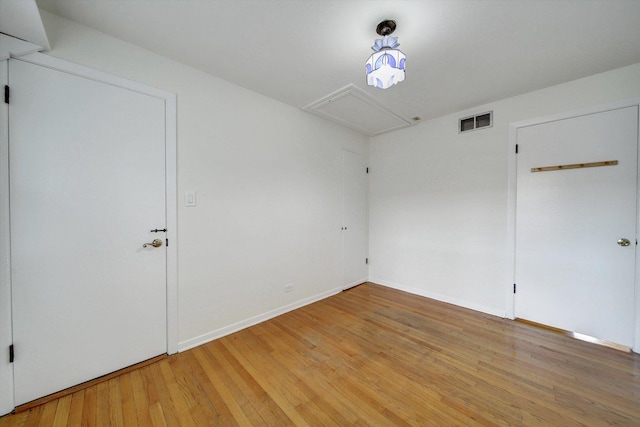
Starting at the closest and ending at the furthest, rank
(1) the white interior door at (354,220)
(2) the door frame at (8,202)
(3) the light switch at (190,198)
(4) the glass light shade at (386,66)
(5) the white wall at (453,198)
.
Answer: (2) the door frame at (8,202) < (4) the glass light shade at (386,66) < (3) the light switch at (190,198) < (5) the white wall at (453,198) < (1) the white interior door at (354,220)

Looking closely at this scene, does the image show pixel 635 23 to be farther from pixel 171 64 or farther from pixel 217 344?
pixel 217 344

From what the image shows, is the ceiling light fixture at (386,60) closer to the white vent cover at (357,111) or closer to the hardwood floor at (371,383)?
the white vent cover at (357,111)

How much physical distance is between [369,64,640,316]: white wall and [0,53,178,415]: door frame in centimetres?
300

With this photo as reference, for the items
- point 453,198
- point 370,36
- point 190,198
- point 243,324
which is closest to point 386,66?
point 370,36

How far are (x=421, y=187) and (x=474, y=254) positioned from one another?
114 centimetres

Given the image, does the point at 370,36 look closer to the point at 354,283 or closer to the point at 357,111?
the point at 357,111

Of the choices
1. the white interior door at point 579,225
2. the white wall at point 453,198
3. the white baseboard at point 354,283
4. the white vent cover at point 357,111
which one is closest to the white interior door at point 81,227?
the white vent cover at point 357,111

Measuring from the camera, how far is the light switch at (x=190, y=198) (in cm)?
206

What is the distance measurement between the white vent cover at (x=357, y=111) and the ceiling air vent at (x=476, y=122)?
65 cm

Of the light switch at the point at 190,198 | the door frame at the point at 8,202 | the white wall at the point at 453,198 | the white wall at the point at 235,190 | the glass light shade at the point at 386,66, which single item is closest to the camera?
the door frame at the point at 8,202

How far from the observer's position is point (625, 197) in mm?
2094

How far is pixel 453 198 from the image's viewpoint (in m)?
Answer: 3.09

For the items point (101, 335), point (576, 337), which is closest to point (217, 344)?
point (101, 335)

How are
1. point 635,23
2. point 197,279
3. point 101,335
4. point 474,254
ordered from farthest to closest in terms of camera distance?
point 474,254, point 197,279, point 101,335, point 635,23
